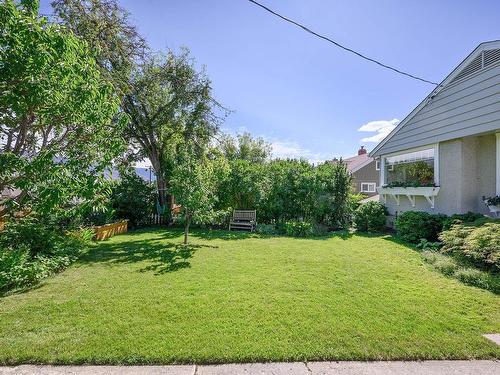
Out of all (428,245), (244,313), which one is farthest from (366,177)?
(244,313)

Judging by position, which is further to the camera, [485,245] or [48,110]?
[485,245]

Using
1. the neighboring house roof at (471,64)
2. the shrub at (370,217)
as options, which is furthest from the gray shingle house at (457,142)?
the shrub at (370,217)

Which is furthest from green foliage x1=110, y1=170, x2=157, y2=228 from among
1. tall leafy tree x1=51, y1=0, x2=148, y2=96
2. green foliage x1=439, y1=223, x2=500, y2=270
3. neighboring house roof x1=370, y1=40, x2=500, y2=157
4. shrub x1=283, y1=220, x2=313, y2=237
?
neighboring house roof x1=370, y1=40, x2=500, y2=157

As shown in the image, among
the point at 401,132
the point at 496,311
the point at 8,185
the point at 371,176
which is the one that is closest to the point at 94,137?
the point at 8,185

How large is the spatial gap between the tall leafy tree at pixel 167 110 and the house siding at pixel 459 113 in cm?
954

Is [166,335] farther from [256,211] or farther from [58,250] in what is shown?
[256,211]

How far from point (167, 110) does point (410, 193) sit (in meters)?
11.6

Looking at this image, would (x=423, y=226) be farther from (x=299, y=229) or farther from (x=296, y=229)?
(x=296, y=229)

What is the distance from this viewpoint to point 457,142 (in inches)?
333

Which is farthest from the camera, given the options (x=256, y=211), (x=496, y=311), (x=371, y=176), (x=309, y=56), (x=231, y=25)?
(x=371, y=176)

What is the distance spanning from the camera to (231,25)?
22.1 ft

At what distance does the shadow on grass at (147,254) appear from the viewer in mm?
6203

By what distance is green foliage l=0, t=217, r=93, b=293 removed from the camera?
15.3 feet

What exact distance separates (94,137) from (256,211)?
27.6 feet
